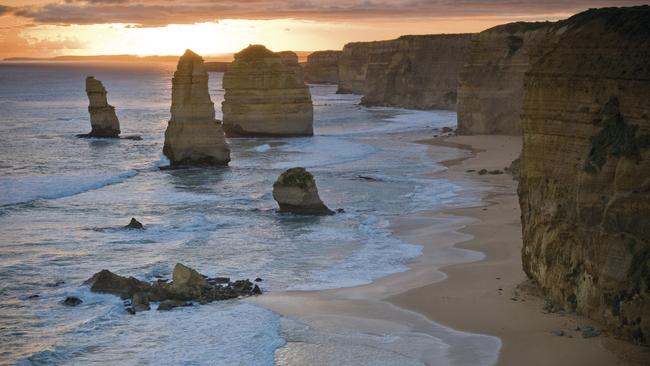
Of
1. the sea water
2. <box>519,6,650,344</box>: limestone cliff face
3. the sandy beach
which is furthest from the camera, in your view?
the sea water

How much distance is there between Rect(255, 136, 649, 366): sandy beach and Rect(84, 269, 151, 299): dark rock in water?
8.96 feet

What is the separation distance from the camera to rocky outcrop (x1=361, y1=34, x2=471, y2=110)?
93312 millimetres

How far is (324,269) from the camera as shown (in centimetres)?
2166

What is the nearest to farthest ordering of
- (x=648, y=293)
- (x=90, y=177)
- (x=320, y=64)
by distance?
(x=648, y=293)
(x=90, y=177)
(x=320, y=64)

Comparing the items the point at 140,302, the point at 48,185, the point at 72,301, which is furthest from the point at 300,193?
the point at 48,185

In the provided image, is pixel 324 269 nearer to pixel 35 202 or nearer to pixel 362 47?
pixel 35 202

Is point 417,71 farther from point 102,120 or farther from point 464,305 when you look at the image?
point 464,305

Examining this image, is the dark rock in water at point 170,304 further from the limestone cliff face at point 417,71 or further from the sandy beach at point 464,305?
the limestone cliff face at point 417,71

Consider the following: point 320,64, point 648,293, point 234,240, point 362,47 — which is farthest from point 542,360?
point 320,64

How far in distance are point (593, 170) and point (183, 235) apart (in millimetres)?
14674

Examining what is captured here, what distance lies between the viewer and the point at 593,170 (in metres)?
14.9

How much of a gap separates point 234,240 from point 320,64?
164 m

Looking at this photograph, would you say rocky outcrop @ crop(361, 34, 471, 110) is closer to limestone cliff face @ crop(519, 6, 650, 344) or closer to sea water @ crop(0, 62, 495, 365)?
sea water @ crop(0, 62, 495, 365)

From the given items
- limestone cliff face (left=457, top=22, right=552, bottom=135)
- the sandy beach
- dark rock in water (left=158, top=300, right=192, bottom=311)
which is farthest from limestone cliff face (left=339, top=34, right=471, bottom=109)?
dark rock in water (left=158, top=300, right=192, bottom=311)
